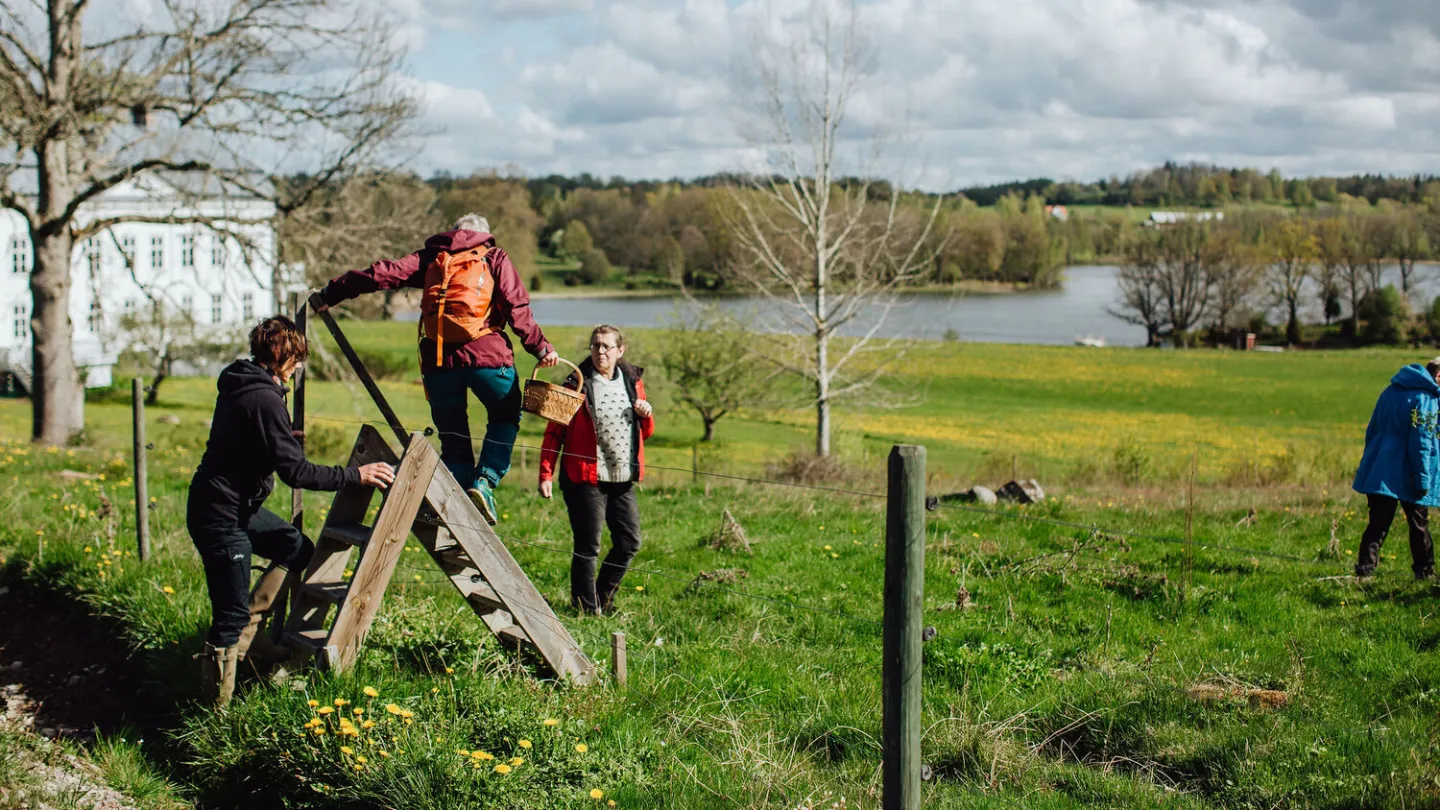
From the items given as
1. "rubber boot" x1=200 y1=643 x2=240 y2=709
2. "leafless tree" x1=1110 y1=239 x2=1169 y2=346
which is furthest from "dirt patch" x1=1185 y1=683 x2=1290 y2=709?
"leafless tree" x1=1110 y1=239 x2=1169 y2=346

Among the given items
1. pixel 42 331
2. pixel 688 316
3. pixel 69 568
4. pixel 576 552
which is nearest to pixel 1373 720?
pixel 576 552

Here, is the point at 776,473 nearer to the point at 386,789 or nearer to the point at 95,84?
the point at 95,84

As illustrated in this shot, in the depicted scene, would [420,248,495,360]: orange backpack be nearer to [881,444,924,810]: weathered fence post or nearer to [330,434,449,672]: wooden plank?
[330,434,449,672]: wooden plank

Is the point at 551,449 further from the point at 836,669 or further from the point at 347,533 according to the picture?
the point at 836,669

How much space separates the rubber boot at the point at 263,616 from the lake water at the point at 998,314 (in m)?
37.1

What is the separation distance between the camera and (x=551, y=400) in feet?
21.4

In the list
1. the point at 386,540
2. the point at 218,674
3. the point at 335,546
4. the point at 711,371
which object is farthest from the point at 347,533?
the point at 711,371

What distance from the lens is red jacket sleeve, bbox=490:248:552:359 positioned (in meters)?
6.61

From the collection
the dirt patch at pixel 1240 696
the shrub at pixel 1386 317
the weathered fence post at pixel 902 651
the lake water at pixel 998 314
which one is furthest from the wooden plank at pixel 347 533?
the shrub at pixel 1386 317

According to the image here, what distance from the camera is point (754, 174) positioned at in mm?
27391

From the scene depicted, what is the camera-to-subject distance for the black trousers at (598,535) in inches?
294

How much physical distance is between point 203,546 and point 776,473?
1588 cm

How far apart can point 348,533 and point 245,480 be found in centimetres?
58

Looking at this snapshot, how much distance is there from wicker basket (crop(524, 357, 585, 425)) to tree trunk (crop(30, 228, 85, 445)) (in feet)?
54.6
